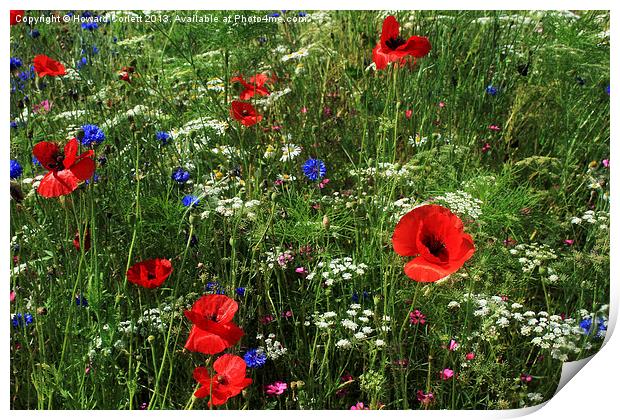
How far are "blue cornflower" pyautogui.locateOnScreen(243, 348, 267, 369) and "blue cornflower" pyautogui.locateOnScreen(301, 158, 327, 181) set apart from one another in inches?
13.4

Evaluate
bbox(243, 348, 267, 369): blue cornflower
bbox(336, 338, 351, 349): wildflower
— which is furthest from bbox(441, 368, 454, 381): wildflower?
bbox(243, 348, 267, 369): blue cornflower

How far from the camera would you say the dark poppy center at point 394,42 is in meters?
1.30

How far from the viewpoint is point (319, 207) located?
53.9 inches

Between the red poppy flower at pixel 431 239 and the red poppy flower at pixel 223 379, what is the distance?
0.29m

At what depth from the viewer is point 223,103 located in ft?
4.72

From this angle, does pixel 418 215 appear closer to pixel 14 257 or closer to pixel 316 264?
pixel 316 264

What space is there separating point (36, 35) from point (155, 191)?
35 centimetres

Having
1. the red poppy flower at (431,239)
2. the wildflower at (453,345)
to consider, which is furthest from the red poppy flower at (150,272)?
the wildflower at (453,345)

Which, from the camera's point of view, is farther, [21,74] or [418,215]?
[21,74]

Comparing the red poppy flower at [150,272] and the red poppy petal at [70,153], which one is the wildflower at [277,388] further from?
the red poppy petal at [70,153]

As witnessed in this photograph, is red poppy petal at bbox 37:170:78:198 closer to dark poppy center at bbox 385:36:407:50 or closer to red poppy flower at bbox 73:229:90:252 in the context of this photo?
red poppy flower at bbox 73:229:90:252

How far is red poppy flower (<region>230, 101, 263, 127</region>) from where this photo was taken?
4.38 feet
